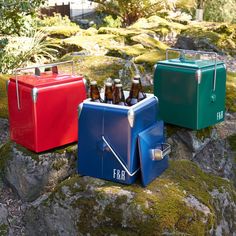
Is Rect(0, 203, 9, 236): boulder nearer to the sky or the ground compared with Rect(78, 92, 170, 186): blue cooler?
nearer to the ground

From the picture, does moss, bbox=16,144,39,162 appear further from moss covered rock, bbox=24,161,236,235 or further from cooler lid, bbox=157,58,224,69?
cooler lid, bbox=157,58,224,69

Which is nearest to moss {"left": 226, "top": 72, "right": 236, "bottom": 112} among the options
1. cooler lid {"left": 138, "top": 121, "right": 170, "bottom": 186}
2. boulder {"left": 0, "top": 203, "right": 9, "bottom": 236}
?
cooler lid {"left": 138, "top": 121, "right": 170, "bottom": 186}

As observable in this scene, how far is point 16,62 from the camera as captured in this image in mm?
7578

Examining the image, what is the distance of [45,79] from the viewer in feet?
10.5

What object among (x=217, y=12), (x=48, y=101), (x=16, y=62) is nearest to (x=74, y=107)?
(x=48, y=101)

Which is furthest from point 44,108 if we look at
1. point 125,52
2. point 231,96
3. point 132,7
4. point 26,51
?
point 132,7

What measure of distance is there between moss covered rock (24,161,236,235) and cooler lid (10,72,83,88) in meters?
0.71

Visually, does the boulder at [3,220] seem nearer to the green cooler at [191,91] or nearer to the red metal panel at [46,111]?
the red metal panel at [46,111]

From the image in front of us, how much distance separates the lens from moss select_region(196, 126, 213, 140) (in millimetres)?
3814

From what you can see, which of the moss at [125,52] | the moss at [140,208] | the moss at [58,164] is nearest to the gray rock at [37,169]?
the moss at [58,164]

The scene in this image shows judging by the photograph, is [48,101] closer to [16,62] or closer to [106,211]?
[106,211]

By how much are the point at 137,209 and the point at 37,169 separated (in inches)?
38.7

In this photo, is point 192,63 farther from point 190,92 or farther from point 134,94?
point 134,94

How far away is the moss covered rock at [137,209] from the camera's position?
8.57ft
